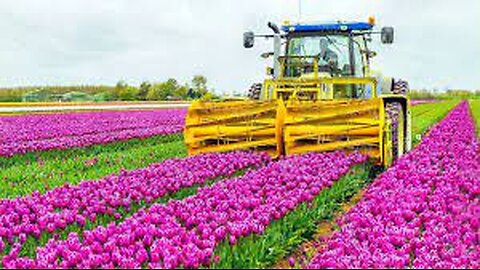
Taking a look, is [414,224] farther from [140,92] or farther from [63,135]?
[140,92]

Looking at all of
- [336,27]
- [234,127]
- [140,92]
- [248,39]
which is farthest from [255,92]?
[140,92]

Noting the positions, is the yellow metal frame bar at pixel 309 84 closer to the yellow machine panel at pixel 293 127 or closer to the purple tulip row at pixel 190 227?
the yellow machine panel at pixel 293 127

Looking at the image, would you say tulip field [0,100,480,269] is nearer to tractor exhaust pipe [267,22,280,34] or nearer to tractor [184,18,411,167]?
tractor [184,18,411,167]

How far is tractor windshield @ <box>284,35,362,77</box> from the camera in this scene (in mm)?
15211

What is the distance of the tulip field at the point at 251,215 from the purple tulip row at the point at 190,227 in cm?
1

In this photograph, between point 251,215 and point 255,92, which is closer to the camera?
point 251,215

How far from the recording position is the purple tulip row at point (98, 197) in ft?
22.7

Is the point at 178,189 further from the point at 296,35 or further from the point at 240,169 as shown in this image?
the point at 296,35

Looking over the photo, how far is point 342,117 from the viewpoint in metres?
12.4

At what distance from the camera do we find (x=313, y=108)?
41.4 ft

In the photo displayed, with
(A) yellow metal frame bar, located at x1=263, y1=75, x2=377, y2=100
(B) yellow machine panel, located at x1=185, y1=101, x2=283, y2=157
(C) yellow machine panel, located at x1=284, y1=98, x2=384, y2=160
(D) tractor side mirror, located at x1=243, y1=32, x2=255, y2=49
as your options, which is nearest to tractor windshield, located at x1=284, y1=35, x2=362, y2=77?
(A) yellow metal frame bar, located at x1=263, y1=75, x2=377, y2=100

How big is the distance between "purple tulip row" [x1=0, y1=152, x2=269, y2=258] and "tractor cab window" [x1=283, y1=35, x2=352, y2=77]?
4.44 metres

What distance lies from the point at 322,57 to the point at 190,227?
914 cm

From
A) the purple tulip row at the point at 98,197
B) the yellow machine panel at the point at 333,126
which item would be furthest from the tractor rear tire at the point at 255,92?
the purple tulip row at the point at 98,197
